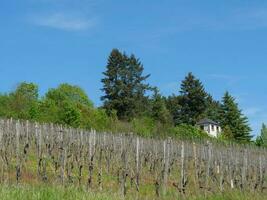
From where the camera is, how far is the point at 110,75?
78.1 metres

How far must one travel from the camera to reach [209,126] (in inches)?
3071

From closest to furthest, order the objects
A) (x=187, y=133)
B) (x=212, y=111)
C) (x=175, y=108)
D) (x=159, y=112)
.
→ (x=187, y=133), (x=159, y=112), (x=175, y=108), (x=212, y=111)

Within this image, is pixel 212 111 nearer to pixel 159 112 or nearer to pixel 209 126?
pixel 209 126

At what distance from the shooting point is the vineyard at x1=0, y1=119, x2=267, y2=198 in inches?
696

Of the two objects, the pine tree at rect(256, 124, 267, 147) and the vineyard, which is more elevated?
the pine tree at rect(256, 124, 267, 147)

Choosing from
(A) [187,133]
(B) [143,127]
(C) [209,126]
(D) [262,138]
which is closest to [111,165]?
(B) [143,127]

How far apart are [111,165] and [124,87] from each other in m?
48.5

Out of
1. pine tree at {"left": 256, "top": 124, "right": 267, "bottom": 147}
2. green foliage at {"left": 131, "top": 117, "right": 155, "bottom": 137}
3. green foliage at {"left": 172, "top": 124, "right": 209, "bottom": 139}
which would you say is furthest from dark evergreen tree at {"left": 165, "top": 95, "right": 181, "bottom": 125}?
green foliage at {"left": 131, "top": 117, "right": 155, "bottom": 137}

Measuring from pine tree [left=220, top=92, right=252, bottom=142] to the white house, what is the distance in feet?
4.51

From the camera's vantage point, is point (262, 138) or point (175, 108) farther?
point (175, 108)

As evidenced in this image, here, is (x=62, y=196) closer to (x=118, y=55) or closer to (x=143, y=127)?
(x=143, y=127)

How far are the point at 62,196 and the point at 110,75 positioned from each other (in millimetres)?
69491

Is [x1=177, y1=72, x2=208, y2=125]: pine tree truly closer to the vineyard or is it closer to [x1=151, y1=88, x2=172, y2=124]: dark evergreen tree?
[x1=151, y1=88, x2=172, y2=124]: dark evergreen tree

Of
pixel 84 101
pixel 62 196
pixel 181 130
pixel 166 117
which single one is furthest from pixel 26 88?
pixel 62 196
